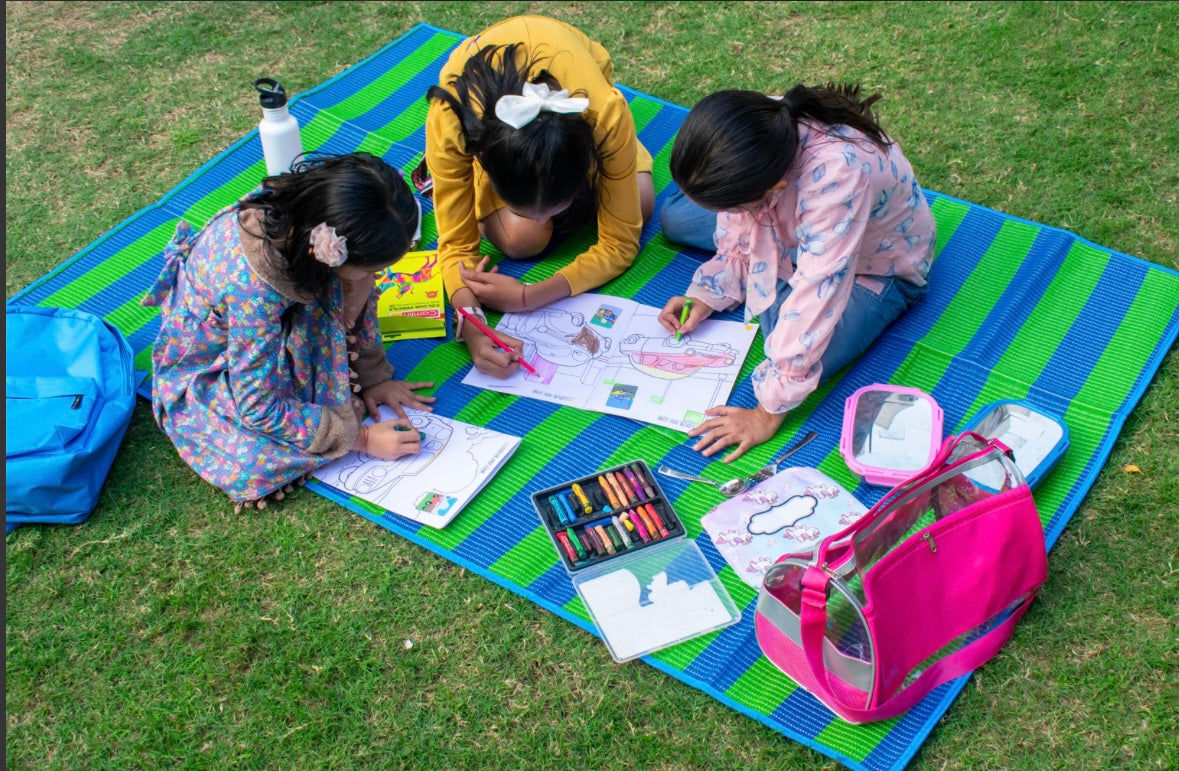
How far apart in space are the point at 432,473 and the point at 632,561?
64 centimetres

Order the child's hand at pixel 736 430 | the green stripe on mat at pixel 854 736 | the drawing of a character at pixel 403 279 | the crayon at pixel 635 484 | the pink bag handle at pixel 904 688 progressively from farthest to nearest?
1. the drawing of a character at pixel 403 279
2. the child's hand at pixel 736 430
3. the crayon at pixel 635 484
4. the green stripe on mat at pixel 854 736
5. the pink bag handle at pixel 904 688

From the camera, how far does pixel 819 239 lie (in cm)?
264

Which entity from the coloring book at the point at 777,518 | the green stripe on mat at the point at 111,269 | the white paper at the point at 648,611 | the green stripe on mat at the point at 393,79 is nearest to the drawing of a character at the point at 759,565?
the coloring book at the point at 777,518

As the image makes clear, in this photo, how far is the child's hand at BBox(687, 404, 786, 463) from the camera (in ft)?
9.57

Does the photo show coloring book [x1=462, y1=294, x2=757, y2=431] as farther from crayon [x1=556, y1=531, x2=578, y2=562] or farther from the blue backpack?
the blue backpack

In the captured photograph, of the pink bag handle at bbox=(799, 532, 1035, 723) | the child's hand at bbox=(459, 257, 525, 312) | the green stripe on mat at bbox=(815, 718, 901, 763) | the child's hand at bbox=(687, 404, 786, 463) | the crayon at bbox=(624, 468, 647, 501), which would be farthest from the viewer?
the child's hand at bbox=(459, 257, 525, 312)

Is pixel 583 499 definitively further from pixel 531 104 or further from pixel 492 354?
pixel 531 104

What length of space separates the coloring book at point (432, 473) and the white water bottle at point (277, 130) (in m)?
1.17

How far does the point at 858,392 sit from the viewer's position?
2979mm

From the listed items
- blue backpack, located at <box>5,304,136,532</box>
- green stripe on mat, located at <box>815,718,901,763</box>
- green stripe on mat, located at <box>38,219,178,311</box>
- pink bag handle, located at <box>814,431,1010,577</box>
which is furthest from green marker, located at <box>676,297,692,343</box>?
green stripe on mat, located at <box>38,219,178,311</box>

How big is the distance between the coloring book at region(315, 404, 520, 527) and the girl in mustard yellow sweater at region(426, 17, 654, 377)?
0.27 m

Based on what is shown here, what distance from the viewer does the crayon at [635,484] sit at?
2796 mm

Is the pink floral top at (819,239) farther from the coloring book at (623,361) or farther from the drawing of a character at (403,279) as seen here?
the drawing of a character at (403,279)

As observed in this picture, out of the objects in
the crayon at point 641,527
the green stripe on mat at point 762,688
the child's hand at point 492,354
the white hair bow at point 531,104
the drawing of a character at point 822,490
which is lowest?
the green stripe on mat at point 762,688
